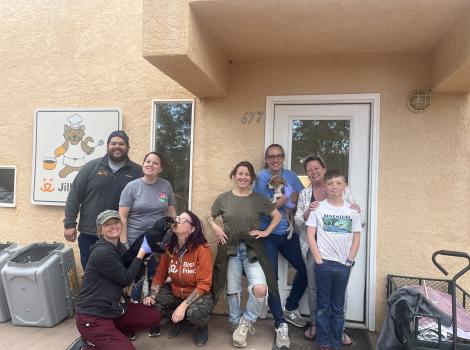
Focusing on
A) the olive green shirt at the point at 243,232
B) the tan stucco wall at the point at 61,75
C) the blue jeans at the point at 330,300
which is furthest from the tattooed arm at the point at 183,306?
the tan stucco wall at the point at 61,75

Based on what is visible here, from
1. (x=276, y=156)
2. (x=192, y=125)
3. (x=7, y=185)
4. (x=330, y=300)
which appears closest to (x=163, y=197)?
(x=192, y=125)

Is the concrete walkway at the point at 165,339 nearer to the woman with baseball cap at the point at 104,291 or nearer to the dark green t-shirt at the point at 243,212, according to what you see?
the woman with baseball cap at the point at 104,291

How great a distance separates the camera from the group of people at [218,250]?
2.95 m

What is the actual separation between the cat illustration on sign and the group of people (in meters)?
0.78

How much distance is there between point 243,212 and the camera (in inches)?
136

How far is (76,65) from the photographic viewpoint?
4.52 metres

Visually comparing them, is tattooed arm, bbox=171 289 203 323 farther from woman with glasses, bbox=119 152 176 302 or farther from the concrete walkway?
woman with glasses, bbox=119 152 176 302

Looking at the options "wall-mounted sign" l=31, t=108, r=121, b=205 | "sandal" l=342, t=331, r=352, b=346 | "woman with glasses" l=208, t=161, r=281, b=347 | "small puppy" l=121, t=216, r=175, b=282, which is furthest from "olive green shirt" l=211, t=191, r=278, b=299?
"wall-mounted sign" l=31, t=108, r=121, b=205

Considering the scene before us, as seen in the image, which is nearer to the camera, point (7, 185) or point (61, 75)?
point (61, 75)

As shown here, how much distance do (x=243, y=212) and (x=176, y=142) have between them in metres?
1.40

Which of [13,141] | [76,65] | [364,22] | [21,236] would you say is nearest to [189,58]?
[364,22]

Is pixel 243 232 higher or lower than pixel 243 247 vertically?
higher

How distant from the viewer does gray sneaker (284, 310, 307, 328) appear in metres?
3.76

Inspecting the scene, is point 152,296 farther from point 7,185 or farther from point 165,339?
point 7,185
